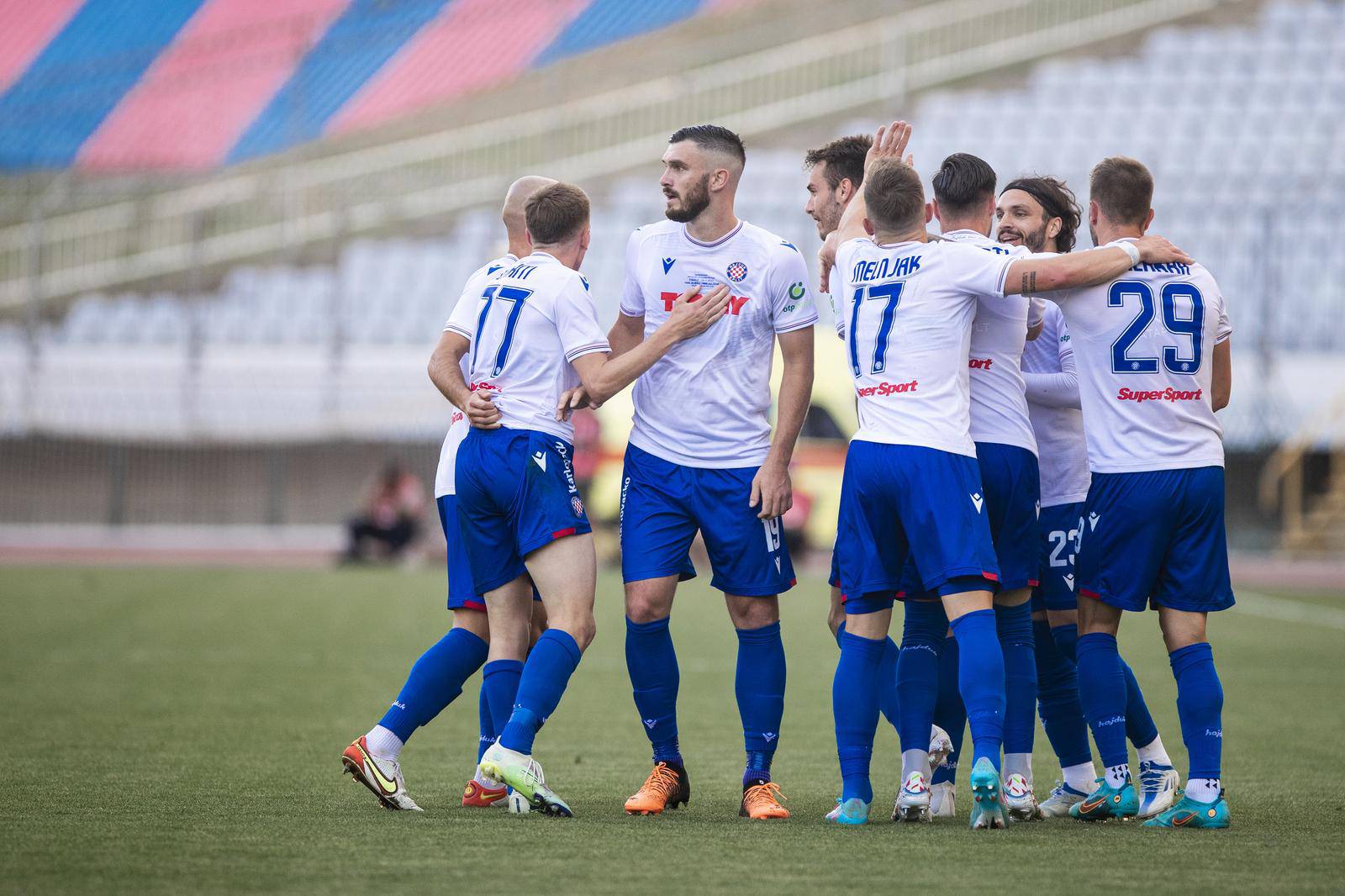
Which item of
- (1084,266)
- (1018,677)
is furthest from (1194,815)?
(1084,266)

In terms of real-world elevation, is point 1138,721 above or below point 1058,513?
below

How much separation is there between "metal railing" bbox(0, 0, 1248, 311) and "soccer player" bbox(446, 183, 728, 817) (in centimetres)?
1642

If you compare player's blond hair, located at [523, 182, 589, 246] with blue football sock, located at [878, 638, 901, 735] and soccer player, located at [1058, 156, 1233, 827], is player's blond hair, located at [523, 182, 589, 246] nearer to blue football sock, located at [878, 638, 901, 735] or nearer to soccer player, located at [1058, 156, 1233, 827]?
soccer player, located at [1058, 156, 1233, 827]

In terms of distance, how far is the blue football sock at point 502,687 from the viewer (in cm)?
523

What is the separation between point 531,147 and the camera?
80.5 ft

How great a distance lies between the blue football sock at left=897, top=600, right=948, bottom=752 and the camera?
4.93 m

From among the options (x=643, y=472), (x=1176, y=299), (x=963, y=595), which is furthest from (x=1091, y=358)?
(x=643, y=472)

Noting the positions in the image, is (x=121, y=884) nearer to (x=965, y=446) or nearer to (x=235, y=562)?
(x=965, y=446)

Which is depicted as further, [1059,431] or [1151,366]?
[1059,431]

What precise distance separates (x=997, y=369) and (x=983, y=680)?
1048 mm

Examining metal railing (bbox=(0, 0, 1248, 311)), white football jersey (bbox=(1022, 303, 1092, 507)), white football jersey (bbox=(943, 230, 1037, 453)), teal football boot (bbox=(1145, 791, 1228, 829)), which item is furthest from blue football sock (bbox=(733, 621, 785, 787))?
metal railing (bbox=(0, 0, 1248, 311))

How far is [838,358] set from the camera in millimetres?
17531

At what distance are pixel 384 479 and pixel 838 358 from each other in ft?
17.1

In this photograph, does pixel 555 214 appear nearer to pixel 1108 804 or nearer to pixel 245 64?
pixel 1108 804
